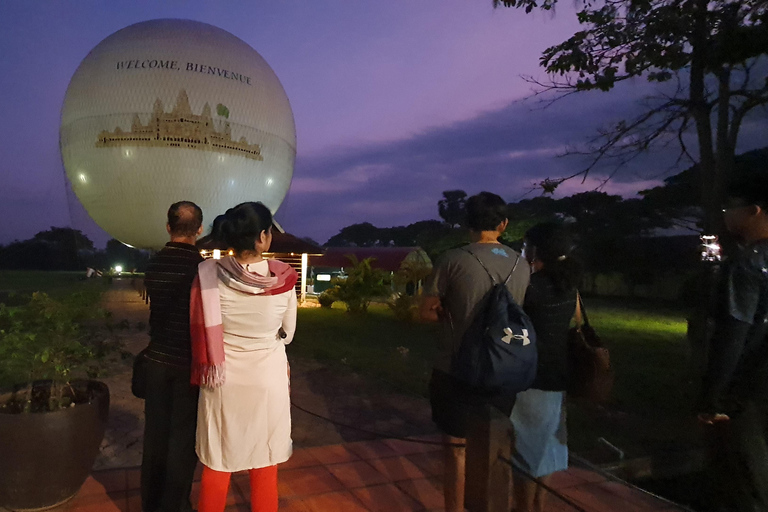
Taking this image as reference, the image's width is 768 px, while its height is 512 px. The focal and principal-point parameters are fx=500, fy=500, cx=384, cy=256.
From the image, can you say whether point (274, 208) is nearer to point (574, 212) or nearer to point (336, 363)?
point (336, 363)

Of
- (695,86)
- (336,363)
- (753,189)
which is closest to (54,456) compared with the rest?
(753,189)

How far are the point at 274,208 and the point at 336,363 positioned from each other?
20.5 ft

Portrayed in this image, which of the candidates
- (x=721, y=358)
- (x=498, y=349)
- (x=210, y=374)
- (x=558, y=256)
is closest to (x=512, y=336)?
(x=498, y=349)

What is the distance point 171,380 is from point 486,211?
173 centimetres

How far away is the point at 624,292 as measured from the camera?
24438 mm

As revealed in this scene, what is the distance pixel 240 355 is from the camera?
2.15m

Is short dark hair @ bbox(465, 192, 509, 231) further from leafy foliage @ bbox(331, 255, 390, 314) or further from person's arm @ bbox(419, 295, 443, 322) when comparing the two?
leafy foliage @ bbox(331, 255, 390, 314)

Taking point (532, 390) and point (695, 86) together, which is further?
point (695, 86)

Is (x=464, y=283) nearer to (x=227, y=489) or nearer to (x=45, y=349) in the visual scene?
(x=227, y=489)

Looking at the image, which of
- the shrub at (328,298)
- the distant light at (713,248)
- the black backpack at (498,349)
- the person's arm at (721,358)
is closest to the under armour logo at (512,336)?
the black backpack at (498,349)

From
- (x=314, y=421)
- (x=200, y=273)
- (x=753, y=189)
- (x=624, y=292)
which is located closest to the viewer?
(x=200, y=273)

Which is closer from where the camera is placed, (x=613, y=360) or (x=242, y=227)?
(x=242, y=227)

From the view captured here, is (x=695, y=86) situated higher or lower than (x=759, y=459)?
higher

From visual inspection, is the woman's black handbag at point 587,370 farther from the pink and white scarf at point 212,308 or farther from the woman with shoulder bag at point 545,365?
the pink and white scarf at point 212,308
